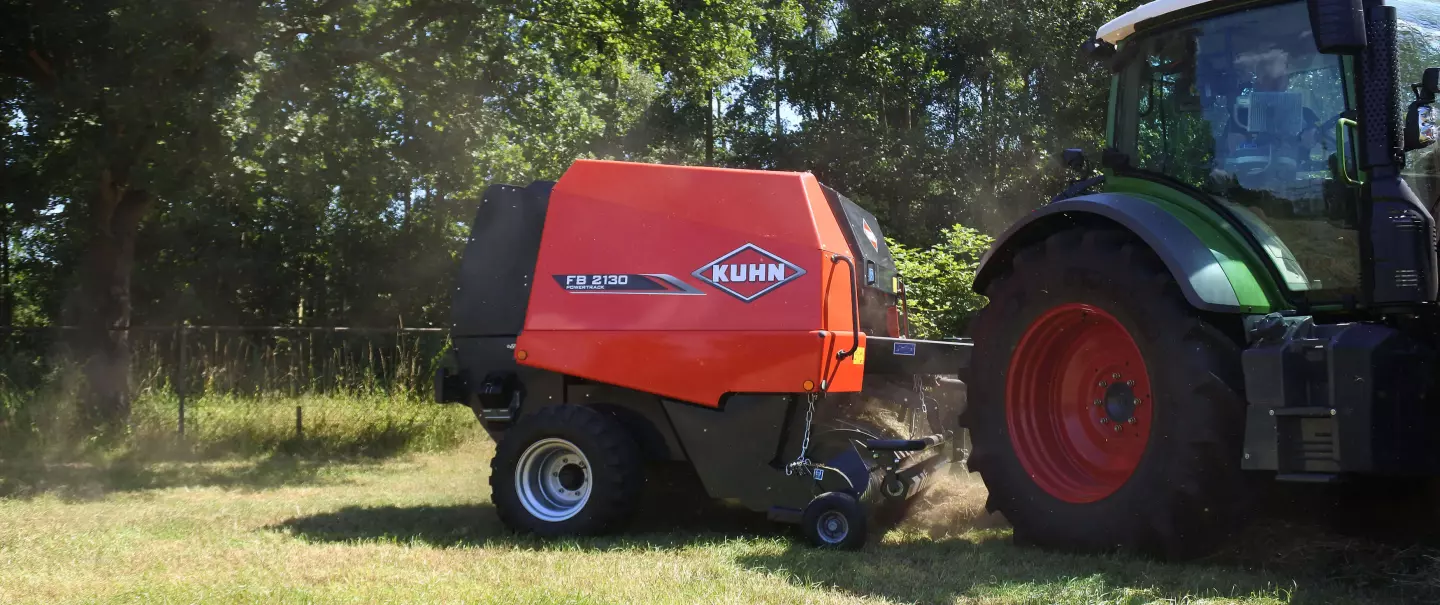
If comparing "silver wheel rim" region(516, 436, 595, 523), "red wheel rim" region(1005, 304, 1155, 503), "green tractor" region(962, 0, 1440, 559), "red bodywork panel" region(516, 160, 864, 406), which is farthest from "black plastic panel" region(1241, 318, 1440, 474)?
"silver wheel rim" region(516, 436, 595, 523)

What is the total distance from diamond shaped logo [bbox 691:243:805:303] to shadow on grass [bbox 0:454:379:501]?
5144mm

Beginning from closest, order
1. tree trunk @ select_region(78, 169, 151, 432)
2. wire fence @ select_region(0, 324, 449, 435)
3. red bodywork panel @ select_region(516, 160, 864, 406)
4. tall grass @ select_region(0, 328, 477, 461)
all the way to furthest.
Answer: red bodywork panel @ select_region(516, 160, 864, 406) → tall grass @ select_region(0, 328, 477, 461) → tree trunk @ select_region(78, 169, 151, 432) → wire fence @ select_region(0, 324, 449, 435)

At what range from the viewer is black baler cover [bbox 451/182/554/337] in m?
A: 6.88

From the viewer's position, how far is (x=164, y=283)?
20.1m

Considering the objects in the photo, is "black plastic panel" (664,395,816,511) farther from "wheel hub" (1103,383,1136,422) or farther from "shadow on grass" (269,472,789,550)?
"wheel hub" (1103,383,1136,422)

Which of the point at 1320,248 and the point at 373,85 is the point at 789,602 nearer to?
the point at 1320,248

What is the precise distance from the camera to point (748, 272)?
623cm

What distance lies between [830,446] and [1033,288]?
1464 mm

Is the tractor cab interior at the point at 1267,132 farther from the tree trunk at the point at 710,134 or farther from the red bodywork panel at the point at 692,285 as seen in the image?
the tree trunk at the point at 710,134

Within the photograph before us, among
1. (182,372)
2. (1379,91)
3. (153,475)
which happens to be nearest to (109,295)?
(182,372)

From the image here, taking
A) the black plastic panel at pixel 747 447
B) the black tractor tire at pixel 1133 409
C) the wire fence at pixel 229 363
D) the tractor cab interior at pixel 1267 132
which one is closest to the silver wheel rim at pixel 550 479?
the black plastic panel at pixel 747 447

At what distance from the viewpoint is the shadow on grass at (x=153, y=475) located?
30.1ft

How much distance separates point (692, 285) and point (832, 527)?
150 centimetres

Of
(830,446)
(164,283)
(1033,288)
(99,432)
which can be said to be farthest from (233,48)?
(164,283)
